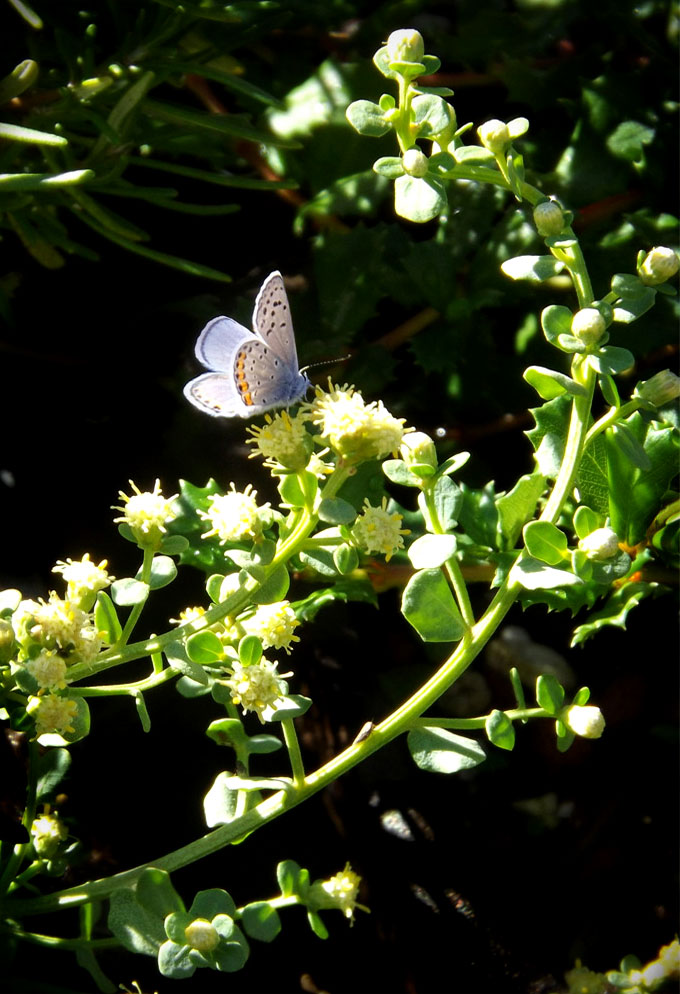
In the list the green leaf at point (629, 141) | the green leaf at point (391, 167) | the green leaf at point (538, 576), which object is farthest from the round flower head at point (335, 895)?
the green leaf at point (629, 141)

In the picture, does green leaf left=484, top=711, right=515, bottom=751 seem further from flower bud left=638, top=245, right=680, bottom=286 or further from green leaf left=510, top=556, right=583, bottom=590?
flower bud left=638, top=245, right=680, bottom=286

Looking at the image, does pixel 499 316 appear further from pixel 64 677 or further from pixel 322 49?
pixel 64 677

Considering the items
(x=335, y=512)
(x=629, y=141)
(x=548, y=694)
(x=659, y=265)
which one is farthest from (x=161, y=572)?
(x=629, y=141)

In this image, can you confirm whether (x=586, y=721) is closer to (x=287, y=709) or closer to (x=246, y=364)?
(x=287, y=709)

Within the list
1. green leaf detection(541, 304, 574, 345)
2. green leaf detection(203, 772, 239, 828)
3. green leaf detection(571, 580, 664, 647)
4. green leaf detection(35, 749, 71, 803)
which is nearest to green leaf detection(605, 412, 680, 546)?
green leaf detection(571, 580, 664, 647)

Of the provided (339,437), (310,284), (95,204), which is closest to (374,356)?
(310,284)

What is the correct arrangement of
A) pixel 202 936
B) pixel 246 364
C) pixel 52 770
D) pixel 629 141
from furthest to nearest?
pixel 629 141
pixel 52 770
pixel 246 364
pixel 202 936
